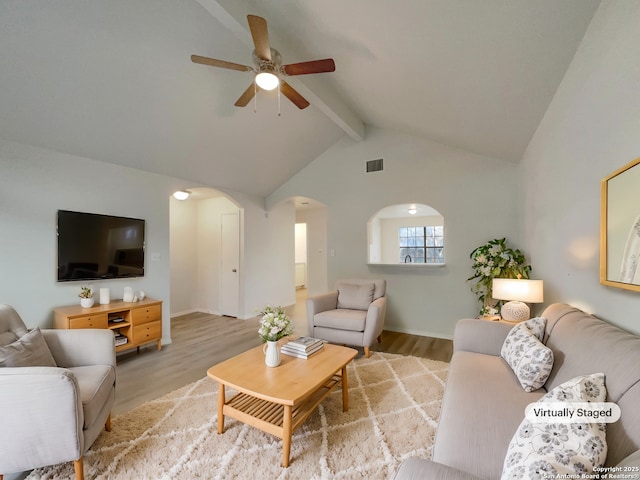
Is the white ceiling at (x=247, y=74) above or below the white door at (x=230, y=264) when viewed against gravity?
above

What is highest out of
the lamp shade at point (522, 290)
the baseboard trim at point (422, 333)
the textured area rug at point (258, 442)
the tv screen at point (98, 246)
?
the tv screen at point (98, 246)

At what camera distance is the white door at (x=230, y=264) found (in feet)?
17.3

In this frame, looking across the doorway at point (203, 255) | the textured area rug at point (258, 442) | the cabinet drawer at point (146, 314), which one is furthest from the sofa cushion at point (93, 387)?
the doorway at point (203, 255)

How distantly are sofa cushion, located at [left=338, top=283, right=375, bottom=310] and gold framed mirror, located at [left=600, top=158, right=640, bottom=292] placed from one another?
2.34 metres

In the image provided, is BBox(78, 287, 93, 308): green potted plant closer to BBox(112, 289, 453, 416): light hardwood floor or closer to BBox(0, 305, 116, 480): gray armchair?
BBox(112, 289, 453, 416): light hardwood floor

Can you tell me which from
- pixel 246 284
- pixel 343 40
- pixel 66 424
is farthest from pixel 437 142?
pixel 66 424

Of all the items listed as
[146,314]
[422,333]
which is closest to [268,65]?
[146,314]

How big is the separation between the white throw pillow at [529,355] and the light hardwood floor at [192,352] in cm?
146

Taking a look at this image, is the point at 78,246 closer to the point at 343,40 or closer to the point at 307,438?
the point at 307,438

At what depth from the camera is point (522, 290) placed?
2.57 m

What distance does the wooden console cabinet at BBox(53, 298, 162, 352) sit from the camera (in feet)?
9.22

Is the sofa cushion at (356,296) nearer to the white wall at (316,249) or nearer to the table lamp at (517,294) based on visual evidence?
the table lamp at (517,294)

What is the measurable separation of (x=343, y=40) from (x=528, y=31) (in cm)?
124

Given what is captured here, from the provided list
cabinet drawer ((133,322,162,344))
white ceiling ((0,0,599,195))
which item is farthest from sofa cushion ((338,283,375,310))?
cabinet drawer ((133,322,162,344))
